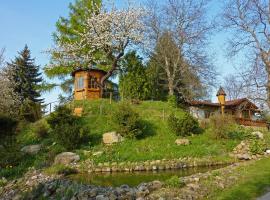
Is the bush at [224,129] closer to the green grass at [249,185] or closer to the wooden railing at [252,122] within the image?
the green grass at [249,185]

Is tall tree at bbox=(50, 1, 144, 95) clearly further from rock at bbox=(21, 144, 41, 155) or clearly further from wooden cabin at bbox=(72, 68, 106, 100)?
rock at bbox=(21, 144, 41, 155)

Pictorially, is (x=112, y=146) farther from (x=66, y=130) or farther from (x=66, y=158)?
(x=66, y=158)

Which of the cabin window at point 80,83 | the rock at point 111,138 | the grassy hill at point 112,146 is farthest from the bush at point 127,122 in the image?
the cabin window at point 80,83

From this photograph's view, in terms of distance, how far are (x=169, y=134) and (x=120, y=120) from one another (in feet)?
13.0

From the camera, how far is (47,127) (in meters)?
23.9

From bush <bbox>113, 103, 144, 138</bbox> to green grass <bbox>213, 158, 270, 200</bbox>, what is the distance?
8.98 metres

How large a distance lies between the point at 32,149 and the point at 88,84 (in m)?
11.9

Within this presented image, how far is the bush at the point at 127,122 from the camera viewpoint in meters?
21.5

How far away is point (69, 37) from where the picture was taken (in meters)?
36.8

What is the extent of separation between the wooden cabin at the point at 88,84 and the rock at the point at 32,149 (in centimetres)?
1065

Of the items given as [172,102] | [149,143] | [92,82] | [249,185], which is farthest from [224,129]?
[92,82]

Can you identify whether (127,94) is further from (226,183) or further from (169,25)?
(226,183)

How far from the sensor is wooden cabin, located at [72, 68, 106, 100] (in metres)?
31.0

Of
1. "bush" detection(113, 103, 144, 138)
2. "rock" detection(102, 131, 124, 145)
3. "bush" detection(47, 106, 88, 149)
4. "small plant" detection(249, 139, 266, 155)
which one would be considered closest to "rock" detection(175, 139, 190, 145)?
"bush" detection(113, 103, 144, 138)
